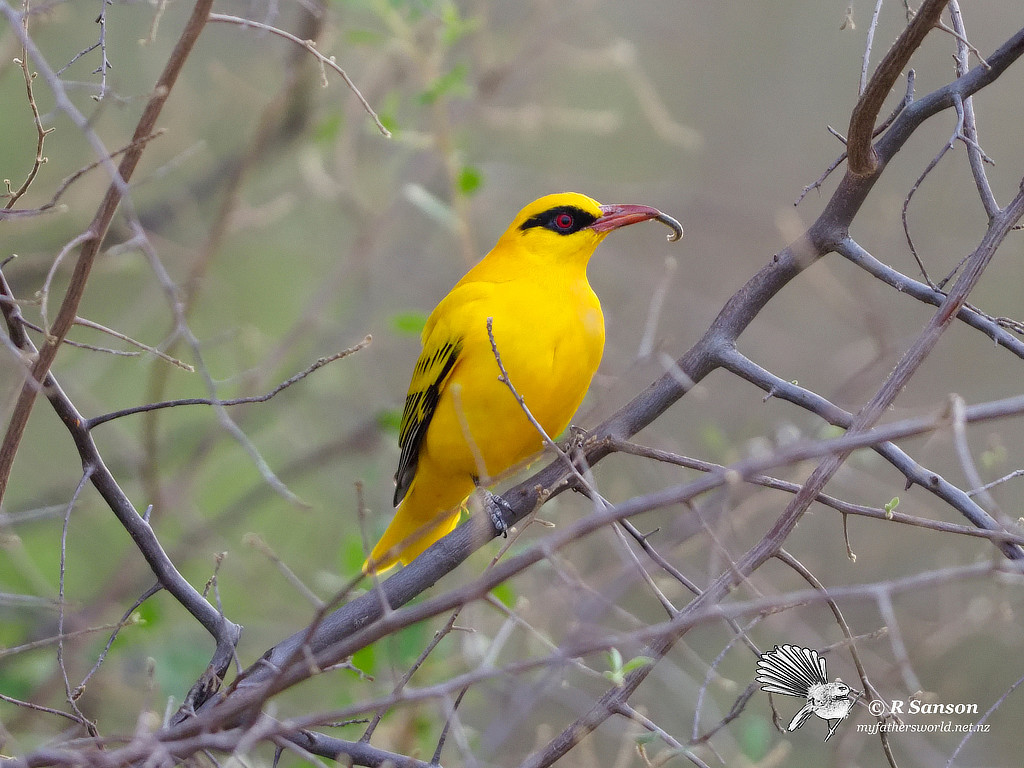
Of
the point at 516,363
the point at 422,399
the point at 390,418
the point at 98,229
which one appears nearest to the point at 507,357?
the point at 516,363

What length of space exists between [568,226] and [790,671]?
90.2 inches

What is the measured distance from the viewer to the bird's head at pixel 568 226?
4.01 metres

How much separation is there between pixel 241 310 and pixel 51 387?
16.5ft

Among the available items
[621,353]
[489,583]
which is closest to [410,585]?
[489,583]

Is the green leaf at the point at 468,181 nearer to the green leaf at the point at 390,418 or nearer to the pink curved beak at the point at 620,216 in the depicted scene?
the pink curved beak at the point at 620,216

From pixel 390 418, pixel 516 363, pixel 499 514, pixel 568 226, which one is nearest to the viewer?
pixel 499 514

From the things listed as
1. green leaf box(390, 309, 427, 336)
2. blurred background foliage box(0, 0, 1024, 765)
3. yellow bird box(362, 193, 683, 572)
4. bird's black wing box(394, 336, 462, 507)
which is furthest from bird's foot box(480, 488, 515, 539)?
green leaf box(390, 309, 427, 336)

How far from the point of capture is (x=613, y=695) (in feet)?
6.68

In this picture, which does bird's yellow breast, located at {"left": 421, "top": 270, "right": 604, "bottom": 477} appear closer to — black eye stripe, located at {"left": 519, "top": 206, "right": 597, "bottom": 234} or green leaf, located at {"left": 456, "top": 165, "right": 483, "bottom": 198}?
black eye stripe, located at {"left": 519, "top": 206, "right": 597, "bottom": 234}

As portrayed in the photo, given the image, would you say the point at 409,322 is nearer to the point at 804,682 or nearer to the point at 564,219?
the point at 564,219

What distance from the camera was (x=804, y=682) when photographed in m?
2.21

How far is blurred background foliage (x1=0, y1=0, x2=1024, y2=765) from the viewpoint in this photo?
14.0ft

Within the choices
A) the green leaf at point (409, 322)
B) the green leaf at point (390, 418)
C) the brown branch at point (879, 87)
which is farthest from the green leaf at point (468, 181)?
the brown branch at point (879, 87)

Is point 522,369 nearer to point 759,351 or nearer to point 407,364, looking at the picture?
point 759,351
